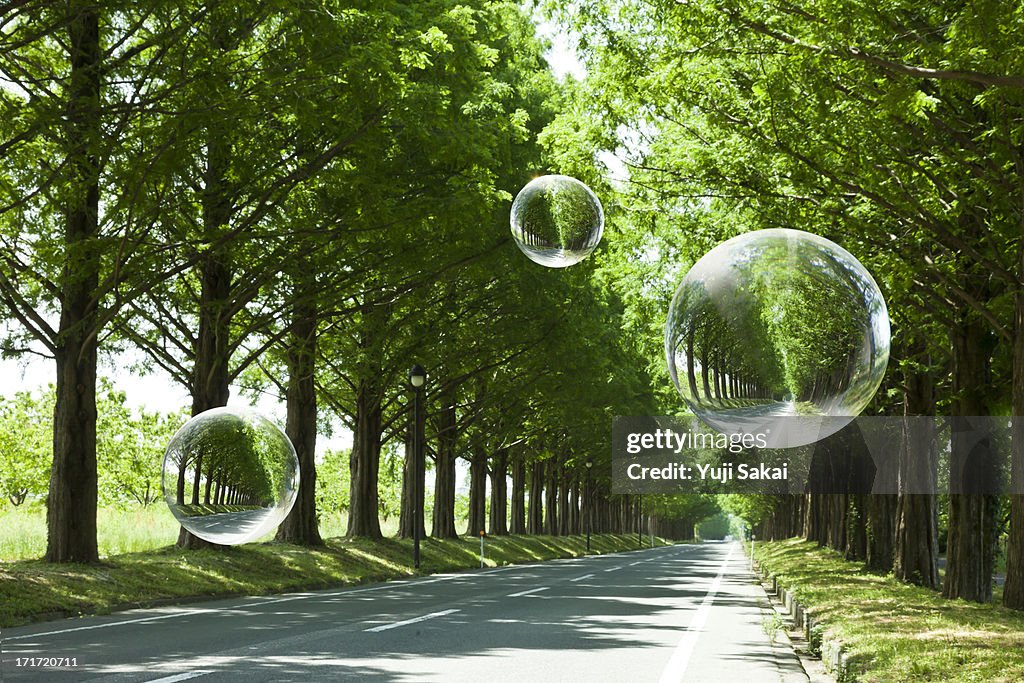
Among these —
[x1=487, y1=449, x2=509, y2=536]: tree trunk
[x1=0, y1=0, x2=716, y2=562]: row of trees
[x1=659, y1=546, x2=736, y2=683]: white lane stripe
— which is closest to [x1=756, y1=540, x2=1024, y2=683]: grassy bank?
[x1=659, y1=546, x2=736, y2=683]: white lane stripe

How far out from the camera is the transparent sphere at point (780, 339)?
6.50 meters

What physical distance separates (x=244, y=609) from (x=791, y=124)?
415 inches

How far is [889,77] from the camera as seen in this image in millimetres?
11664

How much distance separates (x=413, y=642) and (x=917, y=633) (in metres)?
5.25

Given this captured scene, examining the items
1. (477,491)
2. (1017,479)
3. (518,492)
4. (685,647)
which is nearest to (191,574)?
(685,647)

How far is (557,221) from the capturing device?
12.5 m

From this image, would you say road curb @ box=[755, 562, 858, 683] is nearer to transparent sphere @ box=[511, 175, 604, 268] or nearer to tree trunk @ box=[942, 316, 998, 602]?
tree trunk @ box=[942, 316, 998, 602]

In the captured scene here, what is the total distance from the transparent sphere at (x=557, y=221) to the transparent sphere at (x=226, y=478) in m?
3.97

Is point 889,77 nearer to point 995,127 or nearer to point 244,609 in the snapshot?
point 995,127

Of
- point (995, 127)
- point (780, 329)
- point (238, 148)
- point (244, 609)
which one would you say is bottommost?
point (244, 609)

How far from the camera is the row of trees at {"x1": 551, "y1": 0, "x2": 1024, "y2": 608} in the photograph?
1138 centimetres

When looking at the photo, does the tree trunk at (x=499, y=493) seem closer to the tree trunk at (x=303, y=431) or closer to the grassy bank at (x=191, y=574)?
the grassy bank at (x=191, y=574)

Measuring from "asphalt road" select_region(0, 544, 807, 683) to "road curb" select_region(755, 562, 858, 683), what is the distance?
363mm

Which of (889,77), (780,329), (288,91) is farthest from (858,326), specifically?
(288,91)
